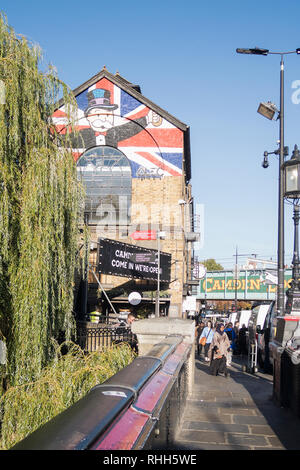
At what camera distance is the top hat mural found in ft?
101

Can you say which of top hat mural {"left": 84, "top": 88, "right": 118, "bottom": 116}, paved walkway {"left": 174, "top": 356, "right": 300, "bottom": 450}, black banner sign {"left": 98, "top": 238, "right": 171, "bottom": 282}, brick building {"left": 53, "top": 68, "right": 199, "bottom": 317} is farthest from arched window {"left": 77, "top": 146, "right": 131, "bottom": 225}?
paved walkway {"left": 174, "top": 356, "right": 300, "bottom": 450}

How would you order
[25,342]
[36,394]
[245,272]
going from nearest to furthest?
[36,394]
[25,342]
[245,272]

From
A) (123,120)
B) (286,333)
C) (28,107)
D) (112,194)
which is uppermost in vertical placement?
(123,120)

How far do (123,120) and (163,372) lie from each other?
88.8 feet

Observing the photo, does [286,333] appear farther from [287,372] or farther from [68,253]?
[68,253]

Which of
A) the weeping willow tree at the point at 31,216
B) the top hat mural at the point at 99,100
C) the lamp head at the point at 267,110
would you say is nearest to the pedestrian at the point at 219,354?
the weeping willow tree at the point at 31,216

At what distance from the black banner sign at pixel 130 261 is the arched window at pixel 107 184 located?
448 cm

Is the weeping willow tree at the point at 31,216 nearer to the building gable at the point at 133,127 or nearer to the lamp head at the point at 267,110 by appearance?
the lamp head at the point at 267,110

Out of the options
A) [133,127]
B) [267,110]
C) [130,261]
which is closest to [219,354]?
[267,110]

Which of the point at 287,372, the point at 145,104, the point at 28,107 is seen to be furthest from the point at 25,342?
the point at 145,104

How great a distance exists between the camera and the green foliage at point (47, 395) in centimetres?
509

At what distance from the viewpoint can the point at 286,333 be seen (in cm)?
937

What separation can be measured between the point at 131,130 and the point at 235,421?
25156 mm

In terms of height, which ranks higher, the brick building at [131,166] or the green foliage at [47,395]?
the brick building at [131,166]
